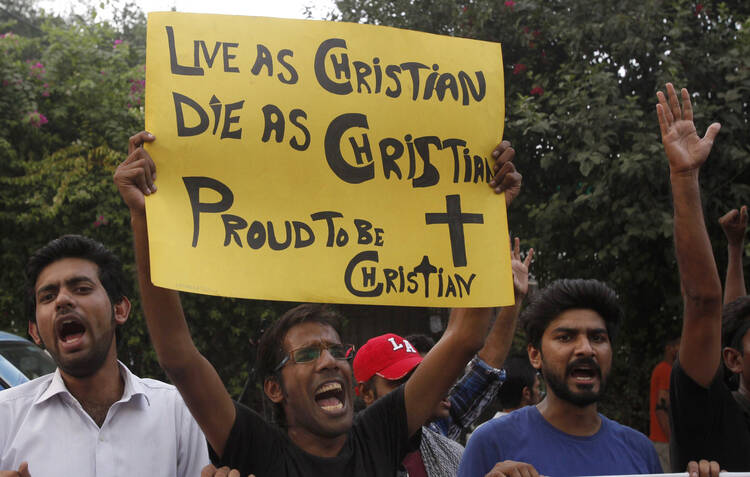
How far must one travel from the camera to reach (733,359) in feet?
9.34

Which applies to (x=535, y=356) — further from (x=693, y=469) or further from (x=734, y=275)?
(x=734, y=275)

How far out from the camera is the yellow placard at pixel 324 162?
2.18m

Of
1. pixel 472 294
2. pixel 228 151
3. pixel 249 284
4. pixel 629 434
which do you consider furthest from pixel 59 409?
pixel 629 434

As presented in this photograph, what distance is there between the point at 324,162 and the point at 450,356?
75 centimetres

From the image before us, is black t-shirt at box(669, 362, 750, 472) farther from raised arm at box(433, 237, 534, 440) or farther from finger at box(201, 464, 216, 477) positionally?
finger at box(201, 464, 216, 477)

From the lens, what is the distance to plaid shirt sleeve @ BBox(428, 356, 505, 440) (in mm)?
3188

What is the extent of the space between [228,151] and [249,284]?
0.41 meters

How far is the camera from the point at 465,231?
241 cm

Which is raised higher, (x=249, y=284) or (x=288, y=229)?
(x=288, y=229)

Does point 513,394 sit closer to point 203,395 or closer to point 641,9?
point 203,395

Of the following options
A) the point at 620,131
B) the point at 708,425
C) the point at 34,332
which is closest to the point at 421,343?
the point at 708,425

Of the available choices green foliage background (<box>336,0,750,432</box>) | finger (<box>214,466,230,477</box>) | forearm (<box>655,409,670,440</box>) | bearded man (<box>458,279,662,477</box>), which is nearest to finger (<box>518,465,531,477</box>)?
bearded man (<box>458,279,662,477</box>)

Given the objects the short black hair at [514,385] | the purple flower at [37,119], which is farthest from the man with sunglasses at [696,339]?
the purple flower at [37,119]

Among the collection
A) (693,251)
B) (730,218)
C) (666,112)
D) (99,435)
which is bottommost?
(99,435)
